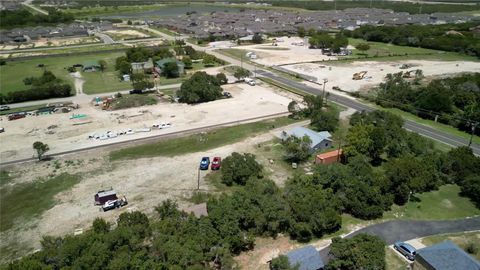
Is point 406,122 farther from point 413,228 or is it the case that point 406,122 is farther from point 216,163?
point 216,163

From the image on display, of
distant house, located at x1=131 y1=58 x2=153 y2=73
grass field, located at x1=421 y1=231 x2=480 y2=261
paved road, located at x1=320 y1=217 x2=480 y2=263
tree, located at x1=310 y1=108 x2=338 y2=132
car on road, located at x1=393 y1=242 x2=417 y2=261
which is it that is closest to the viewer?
car on road, located at x1=393 y1=242 x2=417 y2=261

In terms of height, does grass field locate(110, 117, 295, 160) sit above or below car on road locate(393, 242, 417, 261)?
above

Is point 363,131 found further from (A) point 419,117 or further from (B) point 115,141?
(B) point 115,141

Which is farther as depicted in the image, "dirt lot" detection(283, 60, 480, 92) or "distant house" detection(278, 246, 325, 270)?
"dirt lot" detection(283, 60, 480, 92)

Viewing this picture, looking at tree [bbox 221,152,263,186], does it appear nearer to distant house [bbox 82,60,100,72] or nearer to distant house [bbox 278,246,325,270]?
distant house [bbox 278,246,325,270]

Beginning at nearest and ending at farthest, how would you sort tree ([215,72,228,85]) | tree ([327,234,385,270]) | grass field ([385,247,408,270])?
tree ([327,234,385,270])
grass field ([385,247,408,270])
tree ([215,72,228,85])

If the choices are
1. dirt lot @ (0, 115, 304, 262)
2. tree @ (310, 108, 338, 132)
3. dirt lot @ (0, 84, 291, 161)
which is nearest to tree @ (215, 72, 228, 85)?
dirt lot @ (0, 84, 291, 161)

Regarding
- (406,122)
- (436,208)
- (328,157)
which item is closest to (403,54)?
(406,122)

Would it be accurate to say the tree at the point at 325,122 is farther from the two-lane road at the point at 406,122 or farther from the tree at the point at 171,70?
the tree at the point at 171,70
